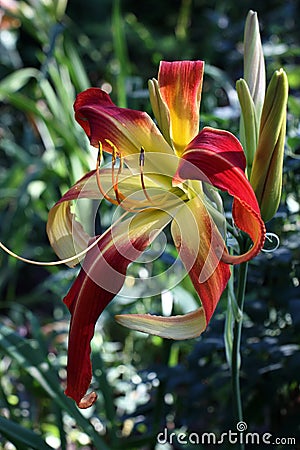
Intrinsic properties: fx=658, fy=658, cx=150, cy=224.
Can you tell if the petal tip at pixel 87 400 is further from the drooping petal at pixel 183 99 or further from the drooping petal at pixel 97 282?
the drooping petal at pixel 183 99

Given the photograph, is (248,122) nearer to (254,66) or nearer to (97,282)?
(254,66)

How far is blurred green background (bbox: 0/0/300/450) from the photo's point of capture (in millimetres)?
816

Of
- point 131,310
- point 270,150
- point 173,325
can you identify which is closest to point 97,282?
point 173,325

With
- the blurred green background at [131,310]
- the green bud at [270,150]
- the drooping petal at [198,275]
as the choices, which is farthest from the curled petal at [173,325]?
the blurred green background at [131,310]

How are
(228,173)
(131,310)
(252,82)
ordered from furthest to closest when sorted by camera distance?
(131,310)
(252,82)
(228,173)

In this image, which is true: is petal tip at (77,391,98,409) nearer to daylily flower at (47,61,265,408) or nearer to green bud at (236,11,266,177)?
daylily flower at (47,61,265,408)

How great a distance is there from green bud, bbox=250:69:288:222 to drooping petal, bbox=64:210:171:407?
84 mm

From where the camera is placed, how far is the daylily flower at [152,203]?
52 cm

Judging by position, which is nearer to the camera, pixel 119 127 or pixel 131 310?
pixel 119 127

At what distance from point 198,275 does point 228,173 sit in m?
0.09

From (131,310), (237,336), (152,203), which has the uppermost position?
(152,203)

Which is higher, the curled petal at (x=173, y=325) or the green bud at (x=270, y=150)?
the green bud at (x=270, y=150)

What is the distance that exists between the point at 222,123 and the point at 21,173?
79 centimetres

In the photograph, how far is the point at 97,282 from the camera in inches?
21.7
